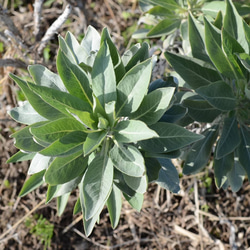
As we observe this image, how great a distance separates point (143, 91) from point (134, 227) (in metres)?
2.08

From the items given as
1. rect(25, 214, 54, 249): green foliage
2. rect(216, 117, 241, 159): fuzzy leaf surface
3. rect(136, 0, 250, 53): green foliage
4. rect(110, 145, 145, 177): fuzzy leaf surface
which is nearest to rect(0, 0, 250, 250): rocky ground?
rect(25, 214, 54, 249): green foliage

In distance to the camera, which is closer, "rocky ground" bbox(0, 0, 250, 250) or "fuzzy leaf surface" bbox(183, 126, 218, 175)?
"fuzzy leaf surface" bbox(183, 126, 218, 175)

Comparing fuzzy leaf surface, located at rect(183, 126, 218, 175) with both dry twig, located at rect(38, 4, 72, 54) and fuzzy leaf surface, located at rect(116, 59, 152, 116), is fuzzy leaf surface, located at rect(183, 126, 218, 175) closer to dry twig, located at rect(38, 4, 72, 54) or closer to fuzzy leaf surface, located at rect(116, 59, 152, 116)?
fuzzy leaf surface, located at rect(116, 59, 152, 116)

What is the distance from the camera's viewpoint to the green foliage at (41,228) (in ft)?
9.91

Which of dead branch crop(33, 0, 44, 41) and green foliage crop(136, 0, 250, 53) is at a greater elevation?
green foliage crop(136, 0, 250, 53)

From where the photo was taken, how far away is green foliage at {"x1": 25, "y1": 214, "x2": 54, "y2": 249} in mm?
3020

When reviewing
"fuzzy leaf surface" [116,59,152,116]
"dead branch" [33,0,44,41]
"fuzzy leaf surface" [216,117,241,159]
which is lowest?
"fuzzy leaf surface" [216,117,241,159]

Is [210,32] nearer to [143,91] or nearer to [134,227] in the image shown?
[143,91]

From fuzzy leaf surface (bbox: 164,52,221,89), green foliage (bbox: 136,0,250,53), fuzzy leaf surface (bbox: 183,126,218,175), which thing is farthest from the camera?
green foliage (bbox: 136,0,250,53)

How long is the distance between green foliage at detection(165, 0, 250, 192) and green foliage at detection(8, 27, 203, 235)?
29cm

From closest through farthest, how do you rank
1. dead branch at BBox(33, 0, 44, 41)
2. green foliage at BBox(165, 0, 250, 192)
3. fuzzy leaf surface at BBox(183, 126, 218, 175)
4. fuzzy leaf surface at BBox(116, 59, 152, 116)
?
fuzzy leaf surface at BBox(116, 59, 152, 116)
green foliage at BBox(165, 0, 250, 192)
fuzzy leaf surface at BBox(183, 126, 218, 175)
dead branch at BBox(33, 0, 44, 41)

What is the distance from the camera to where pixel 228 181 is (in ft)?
7.14

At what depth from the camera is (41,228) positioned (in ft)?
9.96

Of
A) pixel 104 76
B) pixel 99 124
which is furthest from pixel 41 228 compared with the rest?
pixel 104 76
